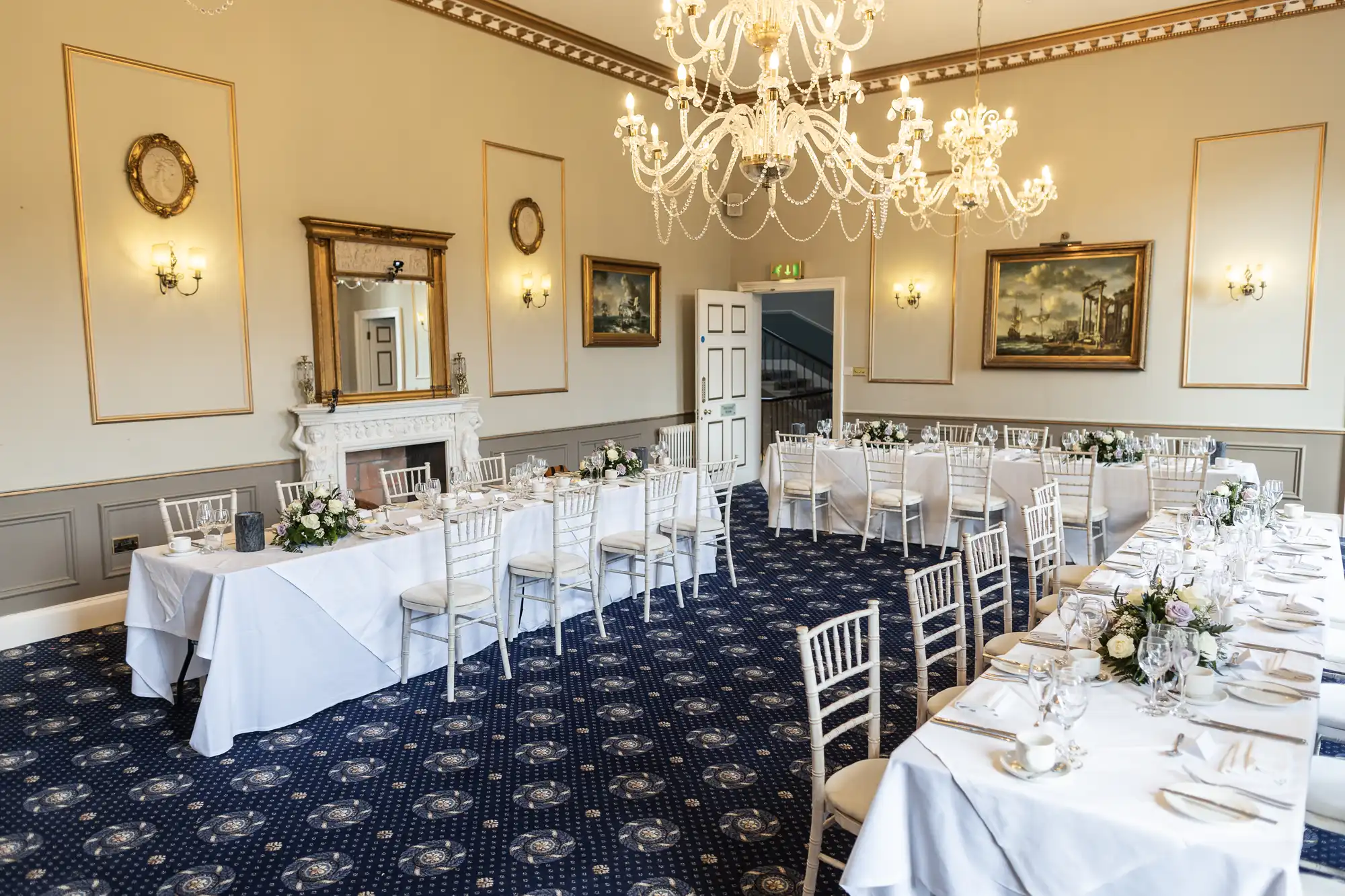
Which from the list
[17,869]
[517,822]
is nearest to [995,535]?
[517,822]

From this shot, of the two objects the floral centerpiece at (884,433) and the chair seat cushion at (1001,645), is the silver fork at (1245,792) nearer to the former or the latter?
the chair seat cushion at (1001,645)

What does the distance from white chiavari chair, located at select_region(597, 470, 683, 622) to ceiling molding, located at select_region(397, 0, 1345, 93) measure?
4700 mm

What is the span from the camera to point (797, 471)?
8.39m

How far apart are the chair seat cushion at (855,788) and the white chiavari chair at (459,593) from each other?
8.35 ft

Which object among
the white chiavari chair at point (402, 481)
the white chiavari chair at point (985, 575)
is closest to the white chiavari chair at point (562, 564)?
the white chiavari chair at point (402, 481)

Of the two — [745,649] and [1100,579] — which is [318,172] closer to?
[745,649]

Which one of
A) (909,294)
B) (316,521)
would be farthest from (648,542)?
(909,294)

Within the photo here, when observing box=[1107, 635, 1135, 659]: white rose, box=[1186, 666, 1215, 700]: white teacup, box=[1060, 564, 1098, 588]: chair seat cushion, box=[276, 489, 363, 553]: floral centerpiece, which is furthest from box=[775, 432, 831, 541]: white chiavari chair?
box=[1186, 666, 1215, 700]: white teacup

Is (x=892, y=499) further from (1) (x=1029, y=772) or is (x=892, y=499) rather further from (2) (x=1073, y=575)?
(1) (x=1029, y=772)

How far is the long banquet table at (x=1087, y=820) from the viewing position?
5.88 feet

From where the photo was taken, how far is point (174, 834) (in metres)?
3.32

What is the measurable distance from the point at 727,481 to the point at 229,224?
13.6 ft

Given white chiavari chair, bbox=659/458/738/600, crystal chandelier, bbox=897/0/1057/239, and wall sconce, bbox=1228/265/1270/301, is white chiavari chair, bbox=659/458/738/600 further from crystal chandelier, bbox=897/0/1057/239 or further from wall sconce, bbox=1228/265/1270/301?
wall sconce, bbox=1228/265/1270/301

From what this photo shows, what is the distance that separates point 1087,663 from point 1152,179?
7.63 meters
